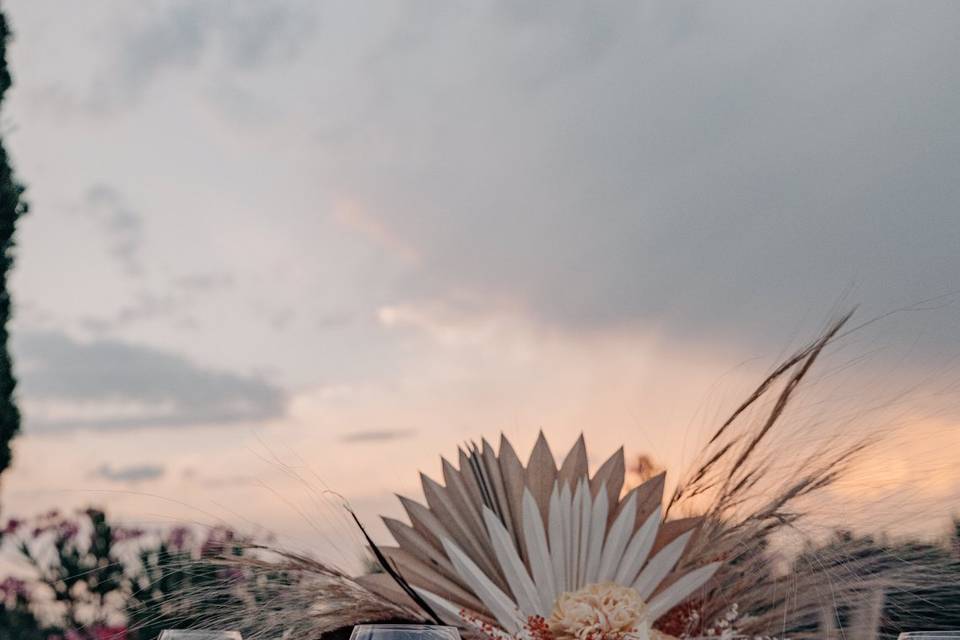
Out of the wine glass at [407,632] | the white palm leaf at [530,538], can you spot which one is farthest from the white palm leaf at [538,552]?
the wine glass at [407,632]

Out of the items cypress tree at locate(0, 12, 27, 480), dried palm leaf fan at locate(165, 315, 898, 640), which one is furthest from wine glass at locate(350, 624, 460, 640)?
cypress tree at locate(0, 12, 27, 480)

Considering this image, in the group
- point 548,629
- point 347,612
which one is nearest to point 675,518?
point 548,629

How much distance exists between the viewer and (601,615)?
1.26 m

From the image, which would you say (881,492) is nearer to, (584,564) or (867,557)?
(867,557)

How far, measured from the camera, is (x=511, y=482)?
1.43 meters

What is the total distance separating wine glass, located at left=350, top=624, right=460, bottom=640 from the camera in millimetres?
1100

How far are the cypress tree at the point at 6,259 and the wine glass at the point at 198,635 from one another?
4.32 meters

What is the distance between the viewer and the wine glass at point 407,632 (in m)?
1.10

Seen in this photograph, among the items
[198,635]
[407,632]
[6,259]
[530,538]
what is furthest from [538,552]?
[6,259]

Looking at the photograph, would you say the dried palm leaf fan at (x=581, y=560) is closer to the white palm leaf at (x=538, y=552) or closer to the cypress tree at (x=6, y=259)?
the white palm leaf at (x=538, y=552)

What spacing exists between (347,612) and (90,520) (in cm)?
305

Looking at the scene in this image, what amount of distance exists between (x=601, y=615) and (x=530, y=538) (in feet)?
0.43

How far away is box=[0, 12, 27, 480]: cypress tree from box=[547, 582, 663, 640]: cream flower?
453 cm

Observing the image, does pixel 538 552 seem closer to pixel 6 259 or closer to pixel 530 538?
pixel 530 538
